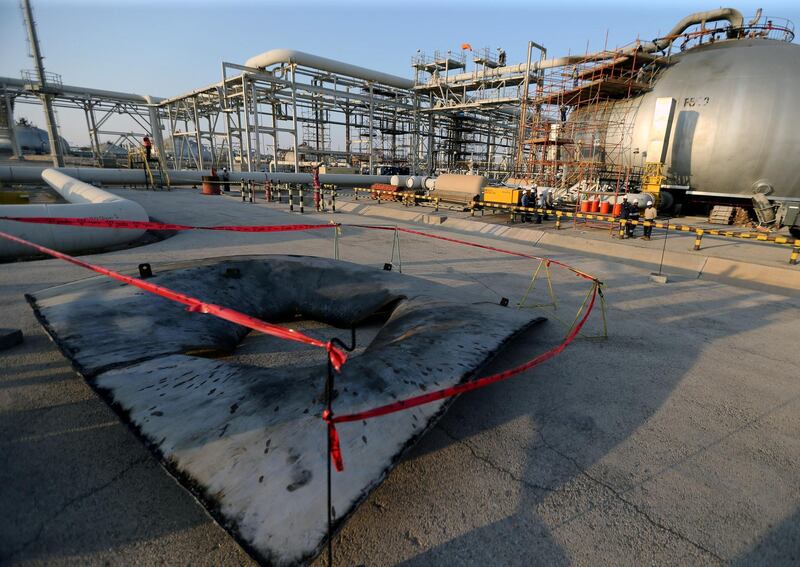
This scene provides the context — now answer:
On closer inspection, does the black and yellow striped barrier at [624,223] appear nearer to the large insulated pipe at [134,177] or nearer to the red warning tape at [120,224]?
the large insulated pipe at [134,177]

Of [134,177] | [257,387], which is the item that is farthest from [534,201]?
[134,177]

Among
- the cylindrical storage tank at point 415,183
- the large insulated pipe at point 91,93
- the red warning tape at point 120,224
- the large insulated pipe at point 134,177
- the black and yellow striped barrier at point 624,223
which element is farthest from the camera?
the large insulated pipe at point 91,93

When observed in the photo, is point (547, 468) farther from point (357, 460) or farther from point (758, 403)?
point (758, 403)

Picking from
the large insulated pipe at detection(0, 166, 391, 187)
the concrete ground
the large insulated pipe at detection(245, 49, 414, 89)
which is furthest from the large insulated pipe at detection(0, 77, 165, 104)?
the concrete ground

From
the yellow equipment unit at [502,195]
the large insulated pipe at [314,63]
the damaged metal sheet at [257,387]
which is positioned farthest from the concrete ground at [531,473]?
the large insulated pipe at [314,63]

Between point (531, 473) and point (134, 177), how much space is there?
31.7 meters

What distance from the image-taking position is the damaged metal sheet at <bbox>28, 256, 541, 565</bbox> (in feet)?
7.23

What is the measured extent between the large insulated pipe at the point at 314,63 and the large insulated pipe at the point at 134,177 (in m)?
9.23

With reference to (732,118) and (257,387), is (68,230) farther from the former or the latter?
(732,118)

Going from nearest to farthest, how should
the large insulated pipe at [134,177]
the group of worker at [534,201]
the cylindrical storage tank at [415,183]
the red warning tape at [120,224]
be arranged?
1. the red warning tape at [120,224]
2. the group of worker at [534,201]
3. the large insulated pipe at [134,177]
4. the cylindrical storage tank at [415,183]

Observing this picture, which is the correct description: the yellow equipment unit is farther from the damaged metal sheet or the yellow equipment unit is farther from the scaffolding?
the damaged metal sheet

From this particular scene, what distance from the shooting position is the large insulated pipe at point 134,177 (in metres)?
23.6

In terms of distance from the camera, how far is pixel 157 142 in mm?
40188

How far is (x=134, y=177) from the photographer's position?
26.7 m
